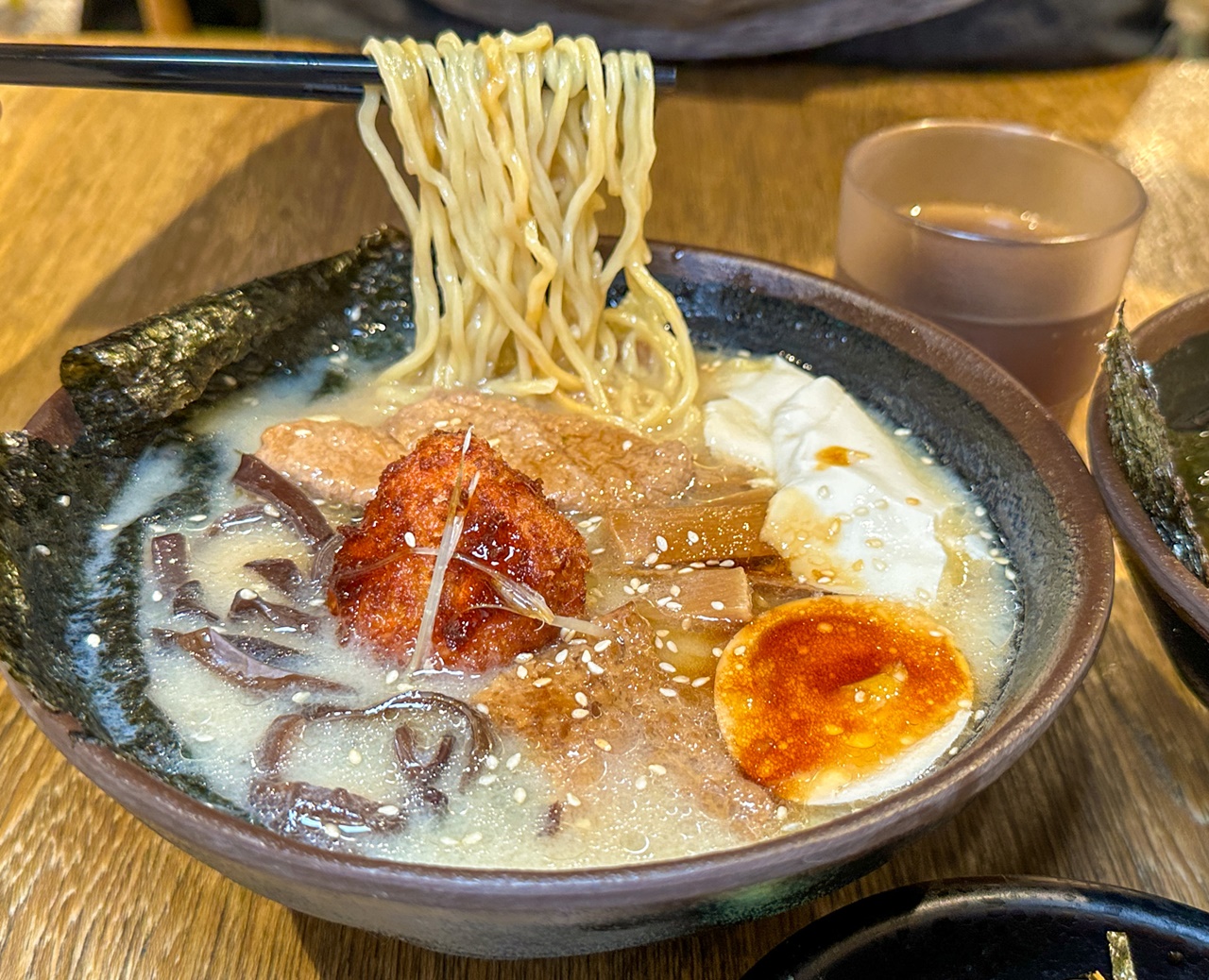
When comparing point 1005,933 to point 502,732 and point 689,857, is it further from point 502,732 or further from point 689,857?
point 502,732

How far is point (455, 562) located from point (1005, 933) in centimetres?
82

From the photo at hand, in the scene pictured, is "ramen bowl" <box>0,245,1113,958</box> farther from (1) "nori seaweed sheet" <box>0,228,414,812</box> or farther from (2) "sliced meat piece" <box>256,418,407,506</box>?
(2) "sliced meat piece" <box>256,418,407,506</box>

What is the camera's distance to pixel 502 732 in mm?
1369

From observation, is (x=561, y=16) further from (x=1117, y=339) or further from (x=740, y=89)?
(x=1117, y=339)

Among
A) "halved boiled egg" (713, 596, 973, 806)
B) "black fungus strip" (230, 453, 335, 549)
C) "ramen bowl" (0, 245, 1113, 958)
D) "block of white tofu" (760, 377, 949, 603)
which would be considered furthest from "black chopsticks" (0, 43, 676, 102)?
"halved boiled egg" (713, 596, 973, 806)

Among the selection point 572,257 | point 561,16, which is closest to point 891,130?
point 572,257

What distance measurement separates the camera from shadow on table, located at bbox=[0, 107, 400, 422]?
2.57m

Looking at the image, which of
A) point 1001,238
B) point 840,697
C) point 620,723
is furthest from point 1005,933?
point 1001,238

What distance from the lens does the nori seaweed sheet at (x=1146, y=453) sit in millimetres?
1434

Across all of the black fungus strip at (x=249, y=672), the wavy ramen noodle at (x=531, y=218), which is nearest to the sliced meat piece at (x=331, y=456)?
the wavy ramen noodle at (x=531, y=218)

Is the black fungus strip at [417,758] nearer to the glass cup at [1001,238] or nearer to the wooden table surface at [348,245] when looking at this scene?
the wooden table surface at [348,245]

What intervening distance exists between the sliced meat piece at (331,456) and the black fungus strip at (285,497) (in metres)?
0.03

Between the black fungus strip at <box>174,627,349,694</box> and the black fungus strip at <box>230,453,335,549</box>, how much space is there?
27 cm

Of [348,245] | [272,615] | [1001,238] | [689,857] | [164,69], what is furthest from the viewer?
[348,245]
